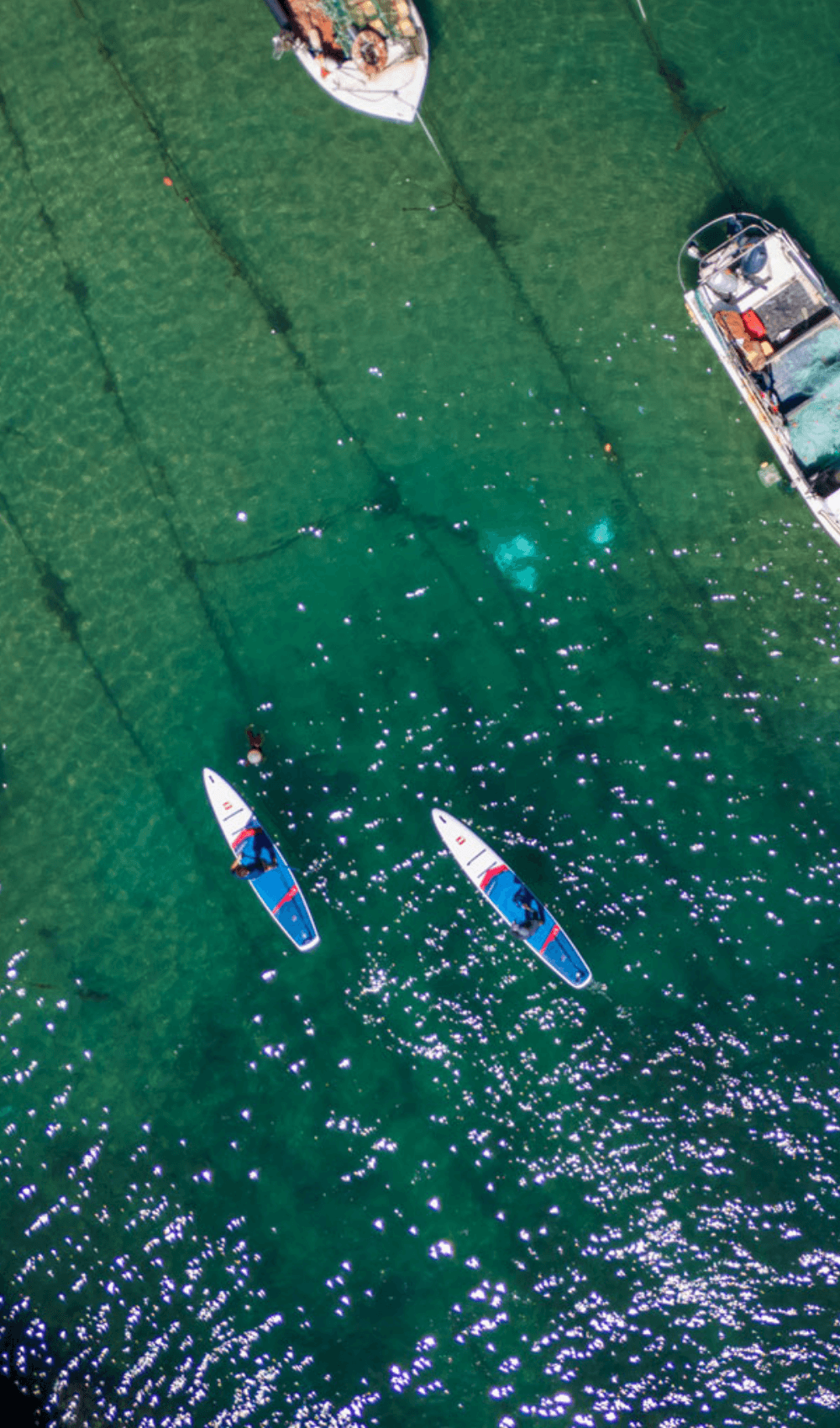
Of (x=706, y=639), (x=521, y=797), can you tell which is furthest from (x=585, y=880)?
(x=706, y=639)

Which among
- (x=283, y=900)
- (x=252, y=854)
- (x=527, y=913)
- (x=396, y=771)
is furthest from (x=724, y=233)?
(x=283, y=900)

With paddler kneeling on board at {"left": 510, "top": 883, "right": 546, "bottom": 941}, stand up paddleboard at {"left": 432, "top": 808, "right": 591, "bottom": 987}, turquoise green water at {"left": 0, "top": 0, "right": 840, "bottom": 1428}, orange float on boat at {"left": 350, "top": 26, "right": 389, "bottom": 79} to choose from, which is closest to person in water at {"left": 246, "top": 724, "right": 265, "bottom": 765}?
turquoise green water at {"left": 0, "top": 0, "right": 840, "bottom": 1428}

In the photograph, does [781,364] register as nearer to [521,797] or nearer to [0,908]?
[521,797]

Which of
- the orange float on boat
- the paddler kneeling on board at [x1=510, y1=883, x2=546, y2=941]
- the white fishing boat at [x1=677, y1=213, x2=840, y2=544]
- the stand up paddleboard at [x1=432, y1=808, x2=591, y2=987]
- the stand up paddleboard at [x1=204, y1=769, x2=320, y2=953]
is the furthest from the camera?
the stand up paddleboard at [x1=204, y1=769, x2=320, y2=953]

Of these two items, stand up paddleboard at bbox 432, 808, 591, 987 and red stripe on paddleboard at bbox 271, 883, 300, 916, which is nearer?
stand up paddleboard at bbox 432, 808, 591, 987

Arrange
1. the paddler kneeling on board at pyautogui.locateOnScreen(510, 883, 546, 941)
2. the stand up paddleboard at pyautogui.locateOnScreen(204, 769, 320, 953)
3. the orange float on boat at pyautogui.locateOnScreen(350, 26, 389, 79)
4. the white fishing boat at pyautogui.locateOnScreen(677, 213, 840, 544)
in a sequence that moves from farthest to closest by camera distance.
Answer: the stand up paddleboard at pyautogui.locateOnScreen(204, 769, 320, 953), the paddler kneeling on board at pyautogui.locateOnScreen(510, 883, 546, 941), the orange float on boat at pyautogui.locateOnScreen(350, 26, 389, 79), the white fishing boat at pyautogui.locateOnScreen(677, 213, 840, 544)

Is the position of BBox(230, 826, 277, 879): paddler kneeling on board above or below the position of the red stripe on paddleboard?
above

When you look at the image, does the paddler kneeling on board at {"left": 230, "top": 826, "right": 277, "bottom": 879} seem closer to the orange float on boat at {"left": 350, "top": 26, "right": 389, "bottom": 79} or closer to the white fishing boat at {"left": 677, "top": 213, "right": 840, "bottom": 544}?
the white fishing boat at {"left": 677, "top": 213, "right": 840, "bottom": 544}

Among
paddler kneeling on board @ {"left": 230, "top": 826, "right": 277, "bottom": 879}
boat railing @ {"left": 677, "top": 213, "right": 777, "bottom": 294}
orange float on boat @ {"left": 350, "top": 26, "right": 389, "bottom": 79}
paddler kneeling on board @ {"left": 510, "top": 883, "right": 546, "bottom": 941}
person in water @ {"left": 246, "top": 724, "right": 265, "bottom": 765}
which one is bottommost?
paddler kneeling on board @ {"left": 510, "top": 883, "right": 546, "bottom": 941}

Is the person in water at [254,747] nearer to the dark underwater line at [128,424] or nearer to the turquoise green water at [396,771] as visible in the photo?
the turquoise green water at [396,771]
